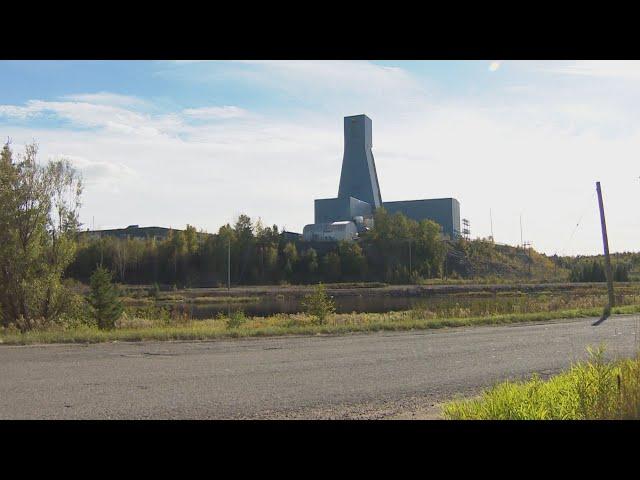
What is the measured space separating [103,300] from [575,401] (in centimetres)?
2060

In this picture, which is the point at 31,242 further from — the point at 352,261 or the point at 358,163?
the point at 358,163

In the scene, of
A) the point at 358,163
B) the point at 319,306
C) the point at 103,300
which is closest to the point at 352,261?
the point at 358,163

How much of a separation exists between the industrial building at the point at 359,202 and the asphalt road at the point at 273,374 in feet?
329

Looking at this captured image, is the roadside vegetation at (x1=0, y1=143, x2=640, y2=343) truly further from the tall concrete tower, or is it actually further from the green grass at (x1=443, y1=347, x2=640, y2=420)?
the tall concrete tower

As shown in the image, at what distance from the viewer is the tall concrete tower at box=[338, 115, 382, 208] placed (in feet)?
406

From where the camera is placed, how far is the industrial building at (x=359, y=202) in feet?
400

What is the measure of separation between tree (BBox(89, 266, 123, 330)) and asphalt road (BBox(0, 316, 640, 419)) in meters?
7.01

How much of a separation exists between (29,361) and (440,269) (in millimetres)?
89126

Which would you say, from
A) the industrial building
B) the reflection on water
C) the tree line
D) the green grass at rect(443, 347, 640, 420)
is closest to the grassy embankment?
the reflection on water

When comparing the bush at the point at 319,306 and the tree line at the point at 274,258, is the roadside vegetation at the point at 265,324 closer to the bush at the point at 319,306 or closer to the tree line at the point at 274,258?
the bush at the point at 319,306
